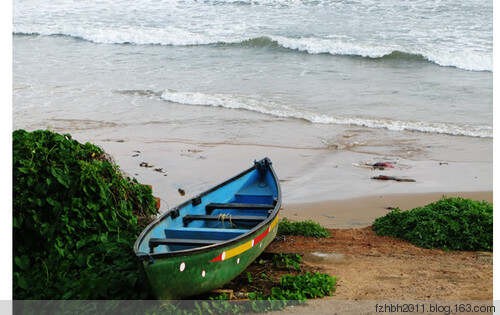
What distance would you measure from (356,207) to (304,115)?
15.5ft

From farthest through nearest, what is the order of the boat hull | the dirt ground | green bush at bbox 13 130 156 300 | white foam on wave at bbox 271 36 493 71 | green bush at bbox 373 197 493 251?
white foam on wave at bbox 271 36 493 71, green bush at bbox 373 197 493 251, the dirt ground, green bush at bbox 13 130 156 300, the boat hull

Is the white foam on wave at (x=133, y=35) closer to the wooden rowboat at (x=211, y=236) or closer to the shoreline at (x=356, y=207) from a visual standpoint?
the shoreline at (x=356, y=207)

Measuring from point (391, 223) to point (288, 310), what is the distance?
2.59m

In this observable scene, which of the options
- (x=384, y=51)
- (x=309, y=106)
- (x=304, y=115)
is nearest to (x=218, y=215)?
(x=304, y=115)

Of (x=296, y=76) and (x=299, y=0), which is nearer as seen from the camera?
(x=296, y=76)

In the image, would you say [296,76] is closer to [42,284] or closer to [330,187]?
[330,187]

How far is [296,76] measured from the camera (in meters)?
16.9

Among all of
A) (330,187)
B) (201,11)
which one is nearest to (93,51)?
(201,11)

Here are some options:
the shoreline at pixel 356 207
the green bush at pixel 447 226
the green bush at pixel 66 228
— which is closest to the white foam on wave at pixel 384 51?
the shoreline at pixel 356 207

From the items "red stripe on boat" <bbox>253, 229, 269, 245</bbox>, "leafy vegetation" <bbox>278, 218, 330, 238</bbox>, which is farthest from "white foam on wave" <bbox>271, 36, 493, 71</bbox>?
"red stripe on boat" <bbox>253, 229, 269, 245</bbox>

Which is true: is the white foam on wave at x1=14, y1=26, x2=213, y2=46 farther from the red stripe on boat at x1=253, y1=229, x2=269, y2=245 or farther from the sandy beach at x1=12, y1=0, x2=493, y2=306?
the red stripe on boat at x1=253, y1=229, x2=269, y2=245

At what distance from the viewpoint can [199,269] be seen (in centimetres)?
564

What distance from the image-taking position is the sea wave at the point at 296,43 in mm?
18062

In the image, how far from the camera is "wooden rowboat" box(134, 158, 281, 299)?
546cm
